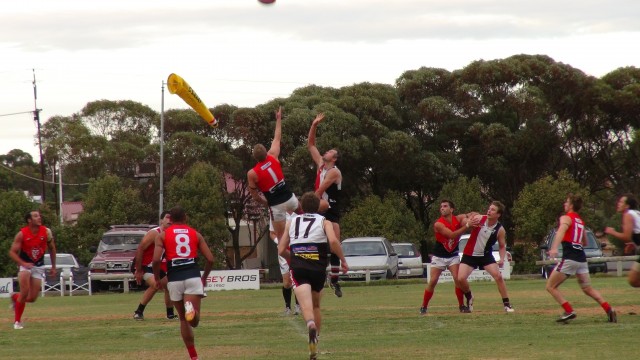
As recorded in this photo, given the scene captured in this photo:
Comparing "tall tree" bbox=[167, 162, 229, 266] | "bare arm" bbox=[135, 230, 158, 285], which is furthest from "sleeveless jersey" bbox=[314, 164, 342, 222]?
"tall tree" bbox=[167, 162, 229, 266]

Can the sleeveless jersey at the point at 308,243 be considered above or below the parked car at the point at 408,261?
above

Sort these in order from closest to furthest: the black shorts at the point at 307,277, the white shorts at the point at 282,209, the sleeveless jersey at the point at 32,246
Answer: the black shorts at the point at 307,277
the white shorts at the point at 282,209
the sleeveless jersey at the point at 32,246

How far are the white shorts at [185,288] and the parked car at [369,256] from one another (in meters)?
25.9

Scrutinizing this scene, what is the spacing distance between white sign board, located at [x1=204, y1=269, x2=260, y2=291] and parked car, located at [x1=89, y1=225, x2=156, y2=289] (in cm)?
405

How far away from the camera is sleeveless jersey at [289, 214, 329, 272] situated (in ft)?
46.2

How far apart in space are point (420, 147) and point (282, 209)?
41817mm

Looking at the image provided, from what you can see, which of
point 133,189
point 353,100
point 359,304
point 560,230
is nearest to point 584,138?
point 353,100

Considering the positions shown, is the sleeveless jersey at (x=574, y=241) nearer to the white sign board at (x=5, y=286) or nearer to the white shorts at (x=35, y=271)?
the white shorts at (x=35, y=271)

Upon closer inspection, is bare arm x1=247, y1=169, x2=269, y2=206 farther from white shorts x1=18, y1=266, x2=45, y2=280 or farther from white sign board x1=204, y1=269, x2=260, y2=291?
white sign board x1=204, y1=269, x2=260, y2=291

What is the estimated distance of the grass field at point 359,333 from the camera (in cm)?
1420

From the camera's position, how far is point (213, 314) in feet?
75.8

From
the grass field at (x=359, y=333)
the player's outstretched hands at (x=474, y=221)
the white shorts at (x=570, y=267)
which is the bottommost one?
the grass field at (x=359, y=333)

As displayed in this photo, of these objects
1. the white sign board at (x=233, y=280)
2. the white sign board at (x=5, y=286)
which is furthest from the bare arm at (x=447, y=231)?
the white sign board at (x=5, y=286)

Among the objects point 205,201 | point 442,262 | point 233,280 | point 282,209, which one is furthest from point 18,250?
point 205,201
